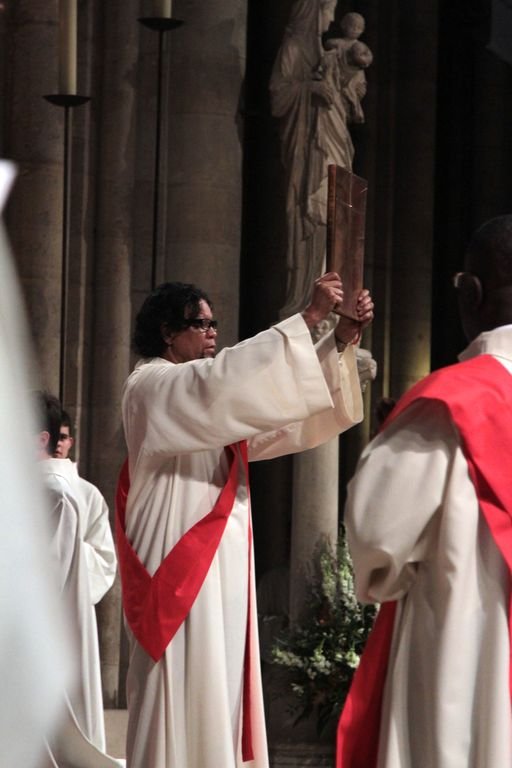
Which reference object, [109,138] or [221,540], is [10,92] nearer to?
[109,138]

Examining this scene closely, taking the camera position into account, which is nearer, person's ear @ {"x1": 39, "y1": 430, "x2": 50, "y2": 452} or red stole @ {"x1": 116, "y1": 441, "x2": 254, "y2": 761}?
red stole @ {"x1": 116, "y1": 441, "x2": 254, "y2": 761}

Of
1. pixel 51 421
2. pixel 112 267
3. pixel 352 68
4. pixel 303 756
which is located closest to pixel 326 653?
pixel 303 756

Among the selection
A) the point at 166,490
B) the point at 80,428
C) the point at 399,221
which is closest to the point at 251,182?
the point at 399,221

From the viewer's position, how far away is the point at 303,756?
27.2ft

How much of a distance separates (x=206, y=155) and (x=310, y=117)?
796mm

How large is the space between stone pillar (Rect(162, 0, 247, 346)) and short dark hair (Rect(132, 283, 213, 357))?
458cm

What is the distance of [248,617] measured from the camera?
213 inches

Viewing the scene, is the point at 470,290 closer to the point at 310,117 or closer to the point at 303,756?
the point at 303,756

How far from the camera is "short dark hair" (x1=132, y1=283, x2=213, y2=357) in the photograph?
5648 mm

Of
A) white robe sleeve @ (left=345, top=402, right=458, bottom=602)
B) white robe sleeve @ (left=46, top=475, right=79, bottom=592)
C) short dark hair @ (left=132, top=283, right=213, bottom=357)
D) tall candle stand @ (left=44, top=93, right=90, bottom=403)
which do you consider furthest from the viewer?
tall candle stand @ (left=44, top=93, right=90, bottom=403)

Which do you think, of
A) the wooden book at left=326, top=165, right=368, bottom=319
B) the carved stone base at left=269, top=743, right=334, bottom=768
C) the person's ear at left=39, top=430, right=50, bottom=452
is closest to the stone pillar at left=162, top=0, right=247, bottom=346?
the carved stone base at left=269, top=743, right=334, bottom=768

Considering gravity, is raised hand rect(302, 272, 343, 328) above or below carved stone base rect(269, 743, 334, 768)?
above

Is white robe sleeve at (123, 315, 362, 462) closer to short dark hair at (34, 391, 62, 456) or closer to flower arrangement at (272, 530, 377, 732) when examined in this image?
short dark hair at (34, 391, 62, 456)

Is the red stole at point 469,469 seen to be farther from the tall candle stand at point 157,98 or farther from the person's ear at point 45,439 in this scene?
the tall candle stand at point 157,98
